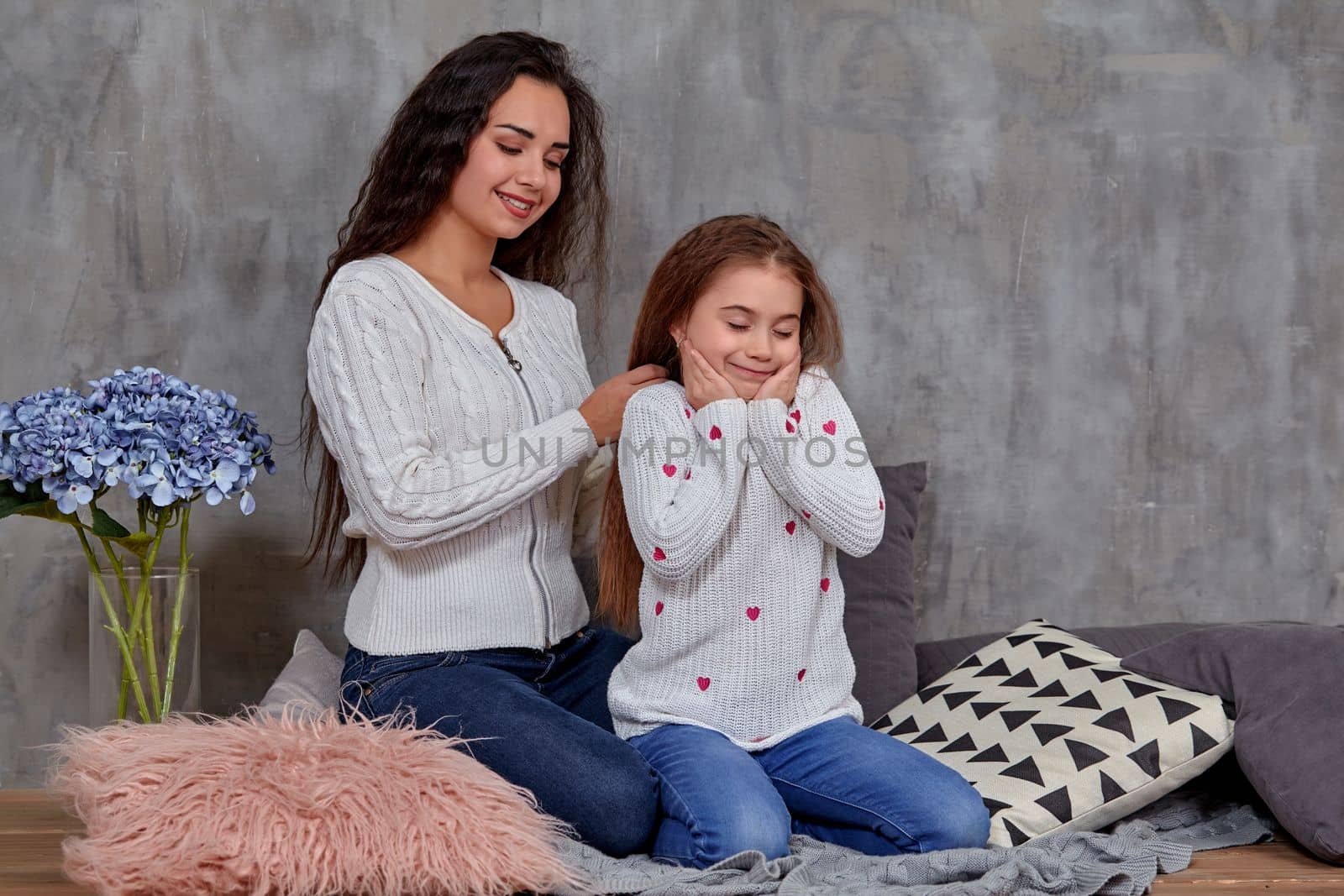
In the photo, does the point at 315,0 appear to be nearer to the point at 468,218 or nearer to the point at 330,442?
the point at 468,218

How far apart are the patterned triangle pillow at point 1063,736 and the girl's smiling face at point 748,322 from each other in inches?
25.2

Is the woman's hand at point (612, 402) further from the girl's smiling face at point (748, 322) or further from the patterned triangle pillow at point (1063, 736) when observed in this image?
the patterned triangle pillow at point (1063, 736)

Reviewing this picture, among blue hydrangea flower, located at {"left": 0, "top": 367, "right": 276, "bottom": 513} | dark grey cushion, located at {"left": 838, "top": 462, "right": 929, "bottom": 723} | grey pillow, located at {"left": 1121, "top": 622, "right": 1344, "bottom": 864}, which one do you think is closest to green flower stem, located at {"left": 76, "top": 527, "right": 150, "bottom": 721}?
blue hydrangea flower, located at {"left": 0, "top": 367, "right": 276, "bottom": 513}

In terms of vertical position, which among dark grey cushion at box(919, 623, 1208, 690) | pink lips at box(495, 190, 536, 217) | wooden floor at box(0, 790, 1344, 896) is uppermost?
pink lips at box(495, 190, 536, 217)

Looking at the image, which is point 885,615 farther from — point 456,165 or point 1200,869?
point 456,165

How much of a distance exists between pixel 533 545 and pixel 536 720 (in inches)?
12.8

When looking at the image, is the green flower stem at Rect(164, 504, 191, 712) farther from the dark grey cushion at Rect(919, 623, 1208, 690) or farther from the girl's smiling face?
the dark grey cushion at Rect(919, 623, 1208, 690)

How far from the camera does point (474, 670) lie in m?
1.73

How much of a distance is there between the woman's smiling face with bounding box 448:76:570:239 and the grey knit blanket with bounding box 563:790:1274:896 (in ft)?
3.20

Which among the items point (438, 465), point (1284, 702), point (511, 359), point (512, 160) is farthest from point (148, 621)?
point (1284, 702)

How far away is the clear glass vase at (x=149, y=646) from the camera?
1933 millimetres

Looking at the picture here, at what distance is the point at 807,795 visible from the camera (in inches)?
63.5

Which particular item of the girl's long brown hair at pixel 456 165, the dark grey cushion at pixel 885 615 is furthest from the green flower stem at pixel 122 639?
the dark grey cushion at pixel 885 615

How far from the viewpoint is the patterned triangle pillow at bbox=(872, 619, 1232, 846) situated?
1.65 metres
